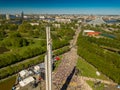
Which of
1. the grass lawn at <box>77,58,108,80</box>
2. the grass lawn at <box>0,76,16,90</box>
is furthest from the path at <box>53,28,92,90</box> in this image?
the grass lawn at <box>0,76,16,90</box>

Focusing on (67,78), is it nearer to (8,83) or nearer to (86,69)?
(86,69)

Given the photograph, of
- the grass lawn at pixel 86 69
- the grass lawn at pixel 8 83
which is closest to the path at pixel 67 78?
the grass lawn at pixel 86 69

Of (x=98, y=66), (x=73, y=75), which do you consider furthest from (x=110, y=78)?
(x=73, y=75)

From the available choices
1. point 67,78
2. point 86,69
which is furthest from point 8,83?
point 86,69

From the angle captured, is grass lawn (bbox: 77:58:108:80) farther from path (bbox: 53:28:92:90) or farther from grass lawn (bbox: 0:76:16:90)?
grass lawn (bbox: 0:76:16:90)

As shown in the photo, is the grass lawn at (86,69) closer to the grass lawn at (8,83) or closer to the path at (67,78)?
Answer: the path at (67,78)

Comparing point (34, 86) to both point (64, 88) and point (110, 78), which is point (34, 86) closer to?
point (64, 88)
